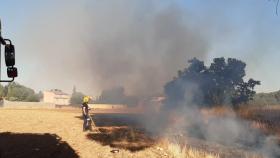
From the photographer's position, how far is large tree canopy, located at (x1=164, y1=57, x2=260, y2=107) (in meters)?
36.9

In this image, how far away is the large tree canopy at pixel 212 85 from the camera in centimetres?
3694

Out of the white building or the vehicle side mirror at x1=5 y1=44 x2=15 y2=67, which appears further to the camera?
the white building

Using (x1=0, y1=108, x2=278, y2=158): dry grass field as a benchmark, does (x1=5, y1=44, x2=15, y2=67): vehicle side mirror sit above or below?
above

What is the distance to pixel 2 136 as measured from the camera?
687 inches

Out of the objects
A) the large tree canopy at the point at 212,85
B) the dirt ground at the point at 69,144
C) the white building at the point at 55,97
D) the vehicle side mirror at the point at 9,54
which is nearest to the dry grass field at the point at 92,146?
the dirt ground at the point at 69,144

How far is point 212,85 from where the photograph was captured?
39844 mm

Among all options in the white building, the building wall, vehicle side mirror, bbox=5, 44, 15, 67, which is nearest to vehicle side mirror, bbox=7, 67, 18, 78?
vehicle side mirror, bbox=5, 44, 15, 67

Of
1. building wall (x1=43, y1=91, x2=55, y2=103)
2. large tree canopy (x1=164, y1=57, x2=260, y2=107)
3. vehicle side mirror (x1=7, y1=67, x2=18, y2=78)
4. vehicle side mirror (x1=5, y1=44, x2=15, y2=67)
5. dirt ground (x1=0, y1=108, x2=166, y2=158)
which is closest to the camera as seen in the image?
vehicle side mirror (x1=5, y1=44, x2=15, y2=67)

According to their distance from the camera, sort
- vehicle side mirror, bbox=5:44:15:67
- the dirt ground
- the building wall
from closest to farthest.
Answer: vehicle side mirror, bbox=5:44:15:67, the dirt ground, the building wall

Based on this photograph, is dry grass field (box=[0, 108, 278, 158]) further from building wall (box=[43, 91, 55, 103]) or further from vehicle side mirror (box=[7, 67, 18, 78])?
building wall (box=[43, 91, 55, 103])

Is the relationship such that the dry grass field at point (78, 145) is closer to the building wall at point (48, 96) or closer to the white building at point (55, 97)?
the white building at point (55, 97)

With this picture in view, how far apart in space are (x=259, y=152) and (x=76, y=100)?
7168 centimetres

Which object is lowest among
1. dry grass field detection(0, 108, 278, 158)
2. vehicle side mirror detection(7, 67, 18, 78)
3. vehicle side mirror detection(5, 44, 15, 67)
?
dry grass field detection(0, 108, 278, 158)

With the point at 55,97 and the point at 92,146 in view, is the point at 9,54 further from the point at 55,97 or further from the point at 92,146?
the point at 55,97
